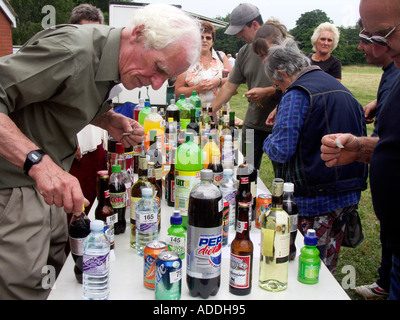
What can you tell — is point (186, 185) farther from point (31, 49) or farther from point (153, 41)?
point (31, 49)

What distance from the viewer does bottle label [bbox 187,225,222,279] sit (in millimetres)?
1349

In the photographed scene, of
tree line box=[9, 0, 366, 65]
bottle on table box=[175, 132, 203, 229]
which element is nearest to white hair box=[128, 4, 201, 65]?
bottle on table box=[175, 132, 203, 229]

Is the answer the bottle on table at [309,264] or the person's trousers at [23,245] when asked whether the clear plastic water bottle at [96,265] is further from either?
the bottle on table at [309,264]

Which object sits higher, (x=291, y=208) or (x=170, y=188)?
(x=291, y=208)

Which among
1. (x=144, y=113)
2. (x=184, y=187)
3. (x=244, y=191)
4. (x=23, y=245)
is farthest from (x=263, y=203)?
(x=144, y=113)

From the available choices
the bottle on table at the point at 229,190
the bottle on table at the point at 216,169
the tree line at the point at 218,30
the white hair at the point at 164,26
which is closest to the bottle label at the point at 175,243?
the bottle on table at the point at 229,190

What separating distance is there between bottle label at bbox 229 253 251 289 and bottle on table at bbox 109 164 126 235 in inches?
28.2

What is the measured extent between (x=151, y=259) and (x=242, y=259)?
331 millimetres

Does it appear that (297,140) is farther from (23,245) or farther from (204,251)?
(23,245)

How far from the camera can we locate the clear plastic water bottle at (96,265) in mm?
1298

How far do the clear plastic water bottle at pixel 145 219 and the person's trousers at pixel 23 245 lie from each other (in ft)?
1.66

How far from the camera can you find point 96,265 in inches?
51.1

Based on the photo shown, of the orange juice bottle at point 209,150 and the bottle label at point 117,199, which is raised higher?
the orange juice bottle at point 209,150
